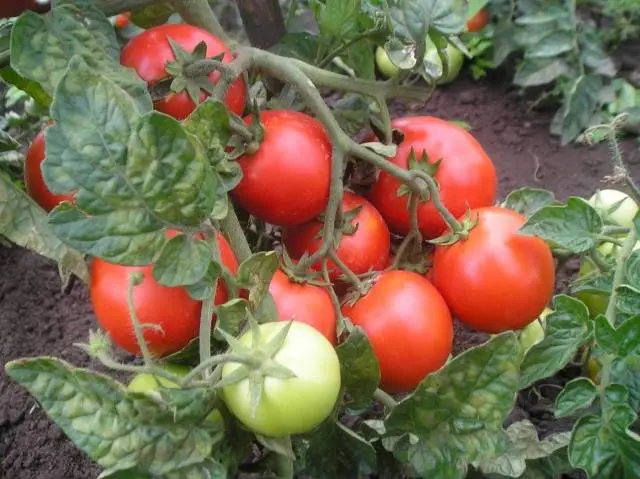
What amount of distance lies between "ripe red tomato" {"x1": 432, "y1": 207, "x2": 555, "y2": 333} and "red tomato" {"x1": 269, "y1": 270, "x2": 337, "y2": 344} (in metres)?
0.16

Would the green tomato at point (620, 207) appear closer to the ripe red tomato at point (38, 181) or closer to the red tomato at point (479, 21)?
the ripe red tomato at point (38, 181)

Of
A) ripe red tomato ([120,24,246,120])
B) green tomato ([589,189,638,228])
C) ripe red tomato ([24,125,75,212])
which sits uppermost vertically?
ripe red tomato ([120,24,246,120])

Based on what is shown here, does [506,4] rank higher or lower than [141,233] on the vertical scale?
lower

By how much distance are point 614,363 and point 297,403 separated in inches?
14.5

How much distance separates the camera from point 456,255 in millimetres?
975

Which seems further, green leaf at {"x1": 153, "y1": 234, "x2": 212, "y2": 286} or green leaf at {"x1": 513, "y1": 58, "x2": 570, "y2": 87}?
green leaf at {"x1": 513, "y1": 58, "x2": 570, "y2": 87}

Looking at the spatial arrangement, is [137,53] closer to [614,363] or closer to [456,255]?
[456,255]

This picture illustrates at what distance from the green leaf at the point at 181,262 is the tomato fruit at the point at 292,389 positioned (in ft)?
0.25

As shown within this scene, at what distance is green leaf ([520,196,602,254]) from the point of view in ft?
3.01

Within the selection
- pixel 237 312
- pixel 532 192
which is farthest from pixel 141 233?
pixel 532 192

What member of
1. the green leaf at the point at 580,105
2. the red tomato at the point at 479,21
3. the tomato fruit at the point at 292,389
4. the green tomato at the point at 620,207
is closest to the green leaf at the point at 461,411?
the tomato fruit at the point at 292,389

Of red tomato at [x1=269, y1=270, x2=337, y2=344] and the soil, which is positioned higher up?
red tomato at [x1=269, y1=270, x2=337, y2=344]

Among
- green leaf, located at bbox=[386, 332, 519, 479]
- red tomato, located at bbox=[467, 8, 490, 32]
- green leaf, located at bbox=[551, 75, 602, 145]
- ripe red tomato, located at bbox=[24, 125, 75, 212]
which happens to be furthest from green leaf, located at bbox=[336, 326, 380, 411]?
red tomato, located at bbox=[467, 8, 490, 32]

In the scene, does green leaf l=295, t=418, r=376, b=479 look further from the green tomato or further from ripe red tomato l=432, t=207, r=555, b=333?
the green tomato
